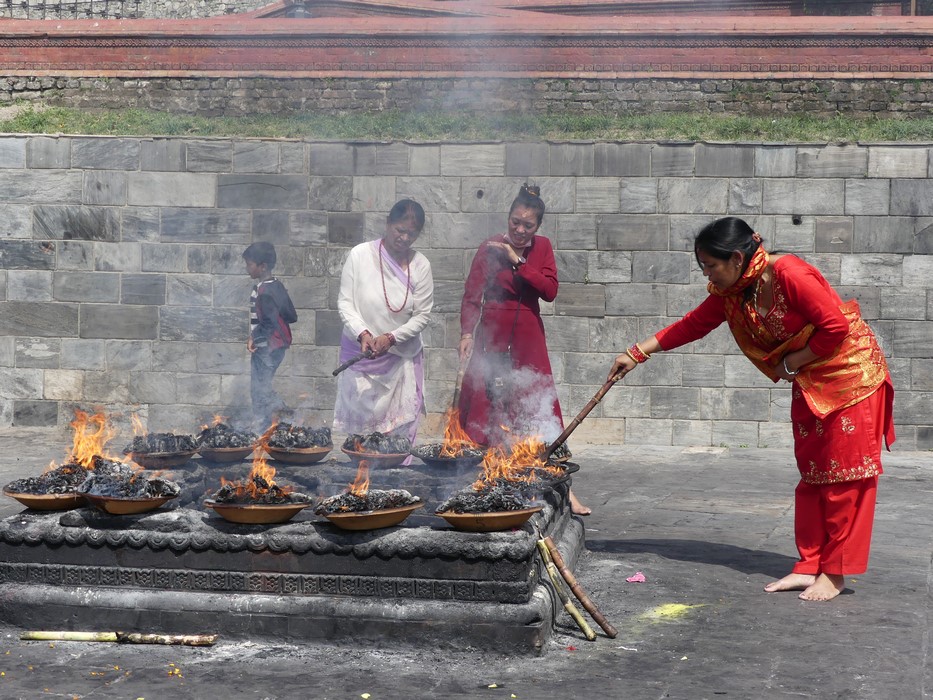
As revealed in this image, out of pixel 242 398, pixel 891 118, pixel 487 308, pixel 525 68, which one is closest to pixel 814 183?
pixel 891 118

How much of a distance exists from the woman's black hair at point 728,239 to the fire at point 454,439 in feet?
6.17

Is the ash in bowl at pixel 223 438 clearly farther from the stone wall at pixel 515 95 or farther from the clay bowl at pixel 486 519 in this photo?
the stone wall at pixel 515 95

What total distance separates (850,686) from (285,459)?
3.54 meters

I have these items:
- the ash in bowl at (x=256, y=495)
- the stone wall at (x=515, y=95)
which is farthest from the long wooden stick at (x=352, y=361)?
the stone wall at (x=515, y=95)

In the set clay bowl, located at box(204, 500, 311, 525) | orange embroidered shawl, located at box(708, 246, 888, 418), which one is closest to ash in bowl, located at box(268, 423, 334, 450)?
clay bowl, located at box(204, 500, 311, 525)

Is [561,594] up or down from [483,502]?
down

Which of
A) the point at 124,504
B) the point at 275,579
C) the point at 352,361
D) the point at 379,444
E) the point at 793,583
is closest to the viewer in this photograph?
the point at 275,579

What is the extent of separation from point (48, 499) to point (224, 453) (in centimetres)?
156

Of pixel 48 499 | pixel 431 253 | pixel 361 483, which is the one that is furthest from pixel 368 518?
pixel 431 253

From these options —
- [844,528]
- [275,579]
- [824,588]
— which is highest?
[844,528]

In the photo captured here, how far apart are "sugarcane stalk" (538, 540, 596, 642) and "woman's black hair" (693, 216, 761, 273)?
150cm

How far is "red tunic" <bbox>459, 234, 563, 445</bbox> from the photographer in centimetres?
717

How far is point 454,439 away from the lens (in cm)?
690

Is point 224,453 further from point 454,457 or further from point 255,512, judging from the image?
point 255,512
